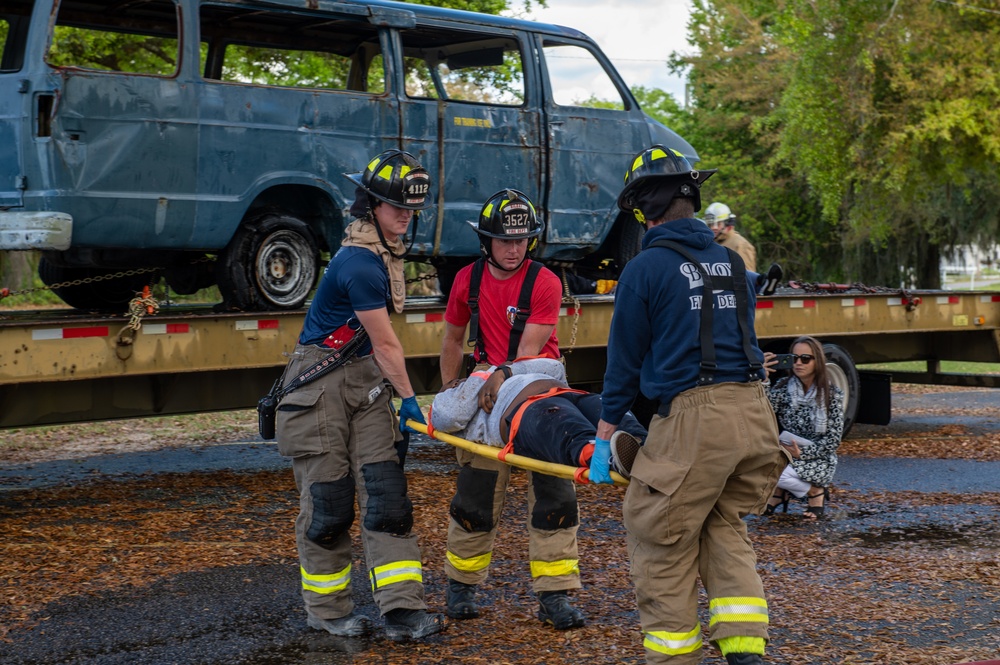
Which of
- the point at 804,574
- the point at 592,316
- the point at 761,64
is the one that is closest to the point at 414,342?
the point at 592,316

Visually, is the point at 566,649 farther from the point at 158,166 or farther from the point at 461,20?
the point at 461,20

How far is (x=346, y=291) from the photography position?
16.5 ft

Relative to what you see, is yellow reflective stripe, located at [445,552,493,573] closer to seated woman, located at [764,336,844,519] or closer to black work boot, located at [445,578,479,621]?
black work boot, located at [445,578,479,621]

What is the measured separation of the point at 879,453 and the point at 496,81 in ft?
15.8

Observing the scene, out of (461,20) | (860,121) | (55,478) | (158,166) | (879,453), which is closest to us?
(158,166)

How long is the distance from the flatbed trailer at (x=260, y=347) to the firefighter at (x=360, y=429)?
1.95 metres

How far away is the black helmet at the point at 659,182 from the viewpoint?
418cm

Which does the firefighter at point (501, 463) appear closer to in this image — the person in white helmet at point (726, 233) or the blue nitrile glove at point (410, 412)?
the blue nitrile glove at point (410, 412)

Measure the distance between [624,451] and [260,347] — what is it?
3708mm

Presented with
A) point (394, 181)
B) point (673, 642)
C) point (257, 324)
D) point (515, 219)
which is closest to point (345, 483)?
point (394, 181)

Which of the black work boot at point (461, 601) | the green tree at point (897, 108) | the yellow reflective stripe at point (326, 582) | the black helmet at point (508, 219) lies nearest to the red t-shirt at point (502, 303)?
the black helmet at point (508, 219)

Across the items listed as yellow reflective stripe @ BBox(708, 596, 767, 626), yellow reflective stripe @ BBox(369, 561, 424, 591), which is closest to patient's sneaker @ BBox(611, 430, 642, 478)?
yellow reflective stripe @ BBox(708, 596, 767, 626)

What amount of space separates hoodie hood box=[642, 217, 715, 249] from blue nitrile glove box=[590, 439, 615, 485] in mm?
741

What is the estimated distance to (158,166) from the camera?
726 centimetres
